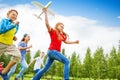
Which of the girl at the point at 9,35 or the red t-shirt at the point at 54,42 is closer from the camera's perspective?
the girl at the point at 9,35

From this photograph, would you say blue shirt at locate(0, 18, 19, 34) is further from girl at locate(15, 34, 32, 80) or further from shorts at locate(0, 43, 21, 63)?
girl at locate(15, 34, 32, 80)

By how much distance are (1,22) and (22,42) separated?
15.3ft

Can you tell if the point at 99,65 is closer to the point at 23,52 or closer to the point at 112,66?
the point at 112,66

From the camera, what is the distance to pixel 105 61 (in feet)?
258

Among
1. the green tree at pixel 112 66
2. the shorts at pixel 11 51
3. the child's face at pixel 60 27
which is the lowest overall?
the shorts at pixel 11 51

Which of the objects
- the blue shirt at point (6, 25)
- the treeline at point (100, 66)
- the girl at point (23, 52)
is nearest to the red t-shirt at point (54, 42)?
the blue shirt at point (6, 25)

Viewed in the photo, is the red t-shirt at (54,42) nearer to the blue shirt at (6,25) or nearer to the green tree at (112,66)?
the blue shirt at (6,25)

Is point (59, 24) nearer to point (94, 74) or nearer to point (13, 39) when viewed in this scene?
point (13, 39)

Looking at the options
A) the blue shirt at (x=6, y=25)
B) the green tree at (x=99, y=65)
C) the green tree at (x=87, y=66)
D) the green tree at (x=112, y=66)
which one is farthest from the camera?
the green tree at (x=87, y=66)

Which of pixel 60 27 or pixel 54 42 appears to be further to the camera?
pixel 60 27

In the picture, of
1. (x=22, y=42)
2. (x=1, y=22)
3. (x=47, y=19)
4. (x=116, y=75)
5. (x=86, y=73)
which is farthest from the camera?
(x=86, y=73)

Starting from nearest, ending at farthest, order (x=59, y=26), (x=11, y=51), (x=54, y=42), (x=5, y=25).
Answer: (x=5, y=25), (x=11, y=51), (x=54, y=42), (x=59, y=26)

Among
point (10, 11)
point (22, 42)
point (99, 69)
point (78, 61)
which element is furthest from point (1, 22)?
point (78, 61)

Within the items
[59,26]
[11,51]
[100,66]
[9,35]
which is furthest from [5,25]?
[100,66]
